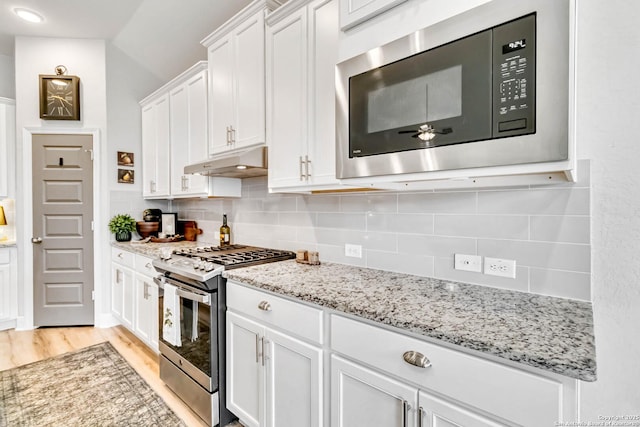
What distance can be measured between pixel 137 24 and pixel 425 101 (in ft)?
11.2

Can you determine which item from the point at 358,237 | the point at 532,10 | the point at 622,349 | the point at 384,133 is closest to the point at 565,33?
the point at 532,10

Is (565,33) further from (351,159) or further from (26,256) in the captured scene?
(26,256)

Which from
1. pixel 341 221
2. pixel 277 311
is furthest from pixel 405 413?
pixel 341 221

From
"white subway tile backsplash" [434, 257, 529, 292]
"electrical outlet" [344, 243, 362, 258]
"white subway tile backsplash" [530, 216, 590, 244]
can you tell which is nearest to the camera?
"white subway tile backsplash" [530, 216, 590, 244]

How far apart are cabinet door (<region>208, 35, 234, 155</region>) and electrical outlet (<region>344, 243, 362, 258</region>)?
122cm

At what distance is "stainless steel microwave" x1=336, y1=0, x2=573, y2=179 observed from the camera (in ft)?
3.01

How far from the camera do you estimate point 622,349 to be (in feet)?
3.83

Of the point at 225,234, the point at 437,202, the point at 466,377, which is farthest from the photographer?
the point at 225,234

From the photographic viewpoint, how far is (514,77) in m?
0.97

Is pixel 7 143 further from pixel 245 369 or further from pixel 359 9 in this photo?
pixel 359 9

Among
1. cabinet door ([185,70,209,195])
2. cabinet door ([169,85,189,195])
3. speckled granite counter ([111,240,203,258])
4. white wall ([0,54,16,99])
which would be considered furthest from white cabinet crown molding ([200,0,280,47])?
white wall ([0,54,16,99])

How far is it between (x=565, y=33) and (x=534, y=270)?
0.90 meters

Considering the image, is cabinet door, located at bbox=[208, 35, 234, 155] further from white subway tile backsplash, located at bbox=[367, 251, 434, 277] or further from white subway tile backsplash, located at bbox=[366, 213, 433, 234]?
white subway tile backsplash, located at bbox=[367, 251, 434, 277]

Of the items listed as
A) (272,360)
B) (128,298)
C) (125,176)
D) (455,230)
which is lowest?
(128,298)
